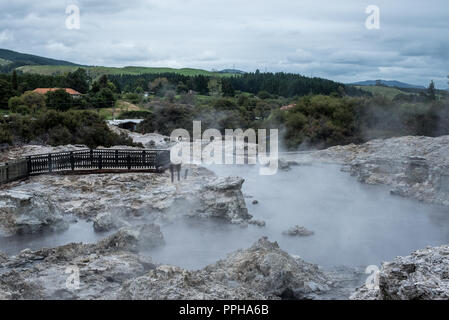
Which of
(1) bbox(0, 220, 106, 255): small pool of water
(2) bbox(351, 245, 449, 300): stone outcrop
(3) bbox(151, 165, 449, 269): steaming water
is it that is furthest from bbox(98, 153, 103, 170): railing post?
(2) bbox(351, 245, 449, 300): stone outcrop

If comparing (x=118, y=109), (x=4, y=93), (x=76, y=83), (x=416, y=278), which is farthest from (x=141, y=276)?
(x=76, y=83)

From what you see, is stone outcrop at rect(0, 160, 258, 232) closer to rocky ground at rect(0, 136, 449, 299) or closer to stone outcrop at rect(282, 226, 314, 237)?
rocky ground at rect(0, 136, 449, 299)

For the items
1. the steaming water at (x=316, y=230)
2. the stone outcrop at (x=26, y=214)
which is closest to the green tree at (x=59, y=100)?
the steaming water at (x=316, y=230)

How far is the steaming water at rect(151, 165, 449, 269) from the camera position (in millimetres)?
8141

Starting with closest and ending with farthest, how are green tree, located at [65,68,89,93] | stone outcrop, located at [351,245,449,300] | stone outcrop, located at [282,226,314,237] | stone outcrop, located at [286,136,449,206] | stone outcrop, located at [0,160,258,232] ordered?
stone outcrop, located at [351,245,449,300] < stone outcrop, located at [282,226,314,237] < stone outcrop, located at [0,160,258,232] < stone outcrop, located at [286,136,449,206] < green tree, located at [65,68,89,93]

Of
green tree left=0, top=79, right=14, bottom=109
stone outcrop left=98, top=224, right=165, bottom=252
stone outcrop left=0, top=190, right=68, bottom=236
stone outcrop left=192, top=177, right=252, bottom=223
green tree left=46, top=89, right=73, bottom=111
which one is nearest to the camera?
stone outcrop left=98, top=224, right=165, bottom=252

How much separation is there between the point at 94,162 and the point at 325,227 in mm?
7026

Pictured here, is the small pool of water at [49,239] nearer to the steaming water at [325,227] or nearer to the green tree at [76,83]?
the steaming water at [325,227]

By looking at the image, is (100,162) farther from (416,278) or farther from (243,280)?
(416,278)

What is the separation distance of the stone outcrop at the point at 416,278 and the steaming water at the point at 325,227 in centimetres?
355

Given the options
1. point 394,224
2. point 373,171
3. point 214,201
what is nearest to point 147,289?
point 214,201

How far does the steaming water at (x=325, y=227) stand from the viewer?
26.7ft

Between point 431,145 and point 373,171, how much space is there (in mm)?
2736

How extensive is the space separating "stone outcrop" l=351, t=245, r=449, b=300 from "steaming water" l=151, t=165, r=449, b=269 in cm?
355
